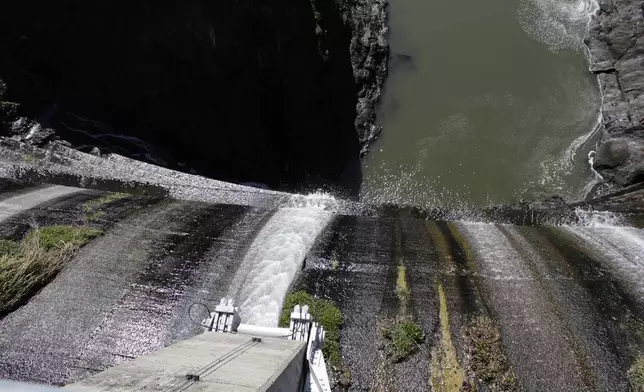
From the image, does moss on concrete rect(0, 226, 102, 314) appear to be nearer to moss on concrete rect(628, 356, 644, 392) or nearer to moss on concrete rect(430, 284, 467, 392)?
moss on concrete rect(430, 284, 467, 392)

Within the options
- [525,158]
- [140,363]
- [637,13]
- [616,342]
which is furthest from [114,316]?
[637,13]

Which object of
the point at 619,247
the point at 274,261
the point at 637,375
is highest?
the point at 619,247

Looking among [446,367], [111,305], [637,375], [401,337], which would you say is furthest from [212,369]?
[637,375]

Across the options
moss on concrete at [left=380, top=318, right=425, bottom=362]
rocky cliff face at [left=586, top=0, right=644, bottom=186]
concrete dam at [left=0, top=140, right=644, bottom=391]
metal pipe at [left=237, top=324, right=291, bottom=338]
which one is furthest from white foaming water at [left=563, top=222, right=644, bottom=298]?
metal pipe at [left=237, top=324, right=291, bottom=338]

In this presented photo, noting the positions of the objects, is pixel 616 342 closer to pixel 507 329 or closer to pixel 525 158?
pixel 507 329

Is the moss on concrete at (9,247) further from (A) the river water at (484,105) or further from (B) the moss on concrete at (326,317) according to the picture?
(A) the river water at (484,105)

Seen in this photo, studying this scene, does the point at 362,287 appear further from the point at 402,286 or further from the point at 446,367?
the point at 446,367
